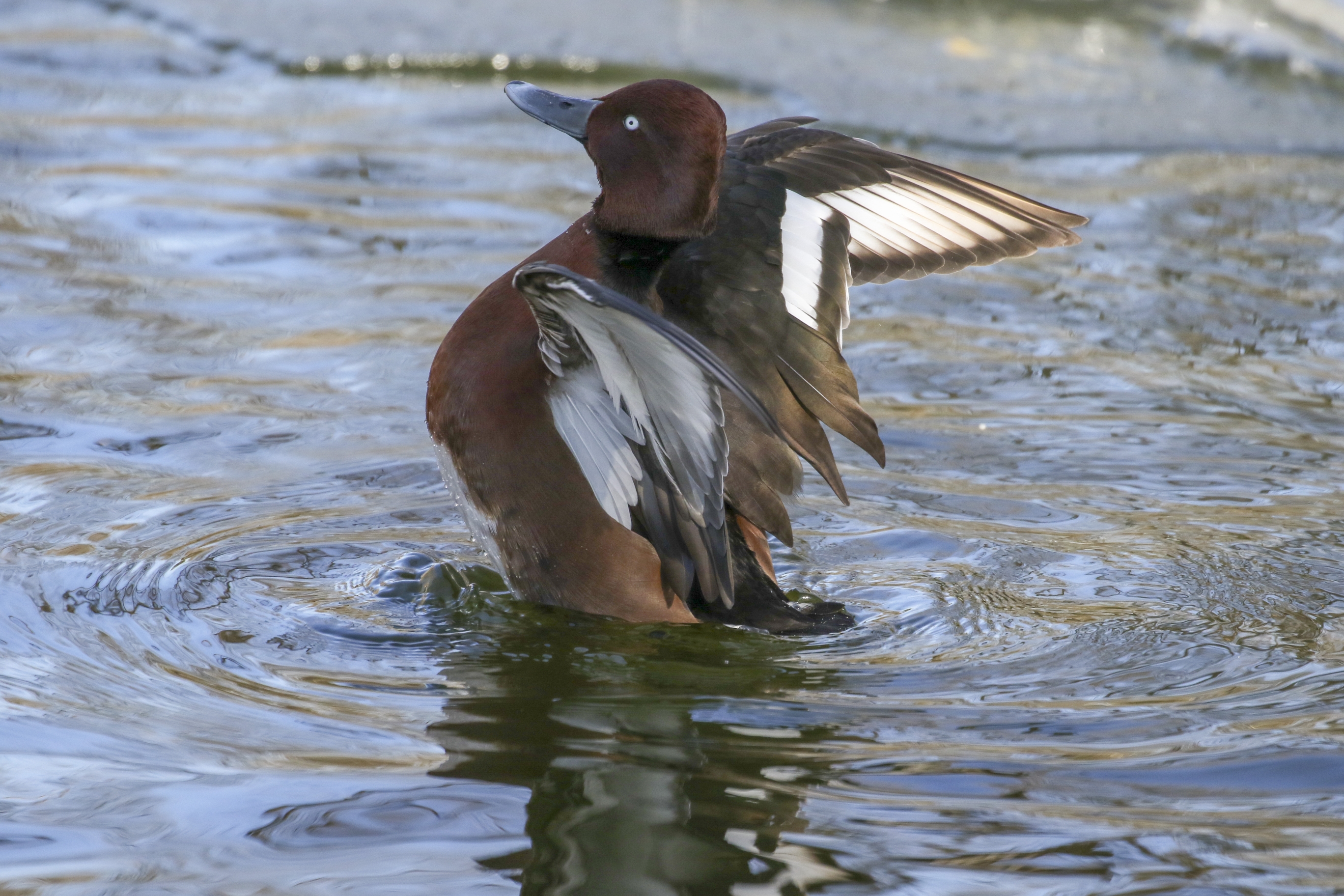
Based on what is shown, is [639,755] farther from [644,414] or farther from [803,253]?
[803,253]

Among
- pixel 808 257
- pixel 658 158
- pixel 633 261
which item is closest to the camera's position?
pixel 658 158

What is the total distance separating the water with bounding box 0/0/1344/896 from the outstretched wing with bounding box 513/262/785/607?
29 centimetres

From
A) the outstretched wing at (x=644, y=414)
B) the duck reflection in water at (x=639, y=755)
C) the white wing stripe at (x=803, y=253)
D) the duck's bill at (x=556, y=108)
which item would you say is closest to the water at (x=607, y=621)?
the duck reflection in water at (x=639, y=755)

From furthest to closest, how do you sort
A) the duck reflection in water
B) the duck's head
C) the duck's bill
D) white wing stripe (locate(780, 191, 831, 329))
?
white wing stripe (locate(780, 191, 831, 329)) < the duck's bill < the duck's head < the duck reflection in water

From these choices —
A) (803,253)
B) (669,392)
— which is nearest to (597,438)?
→ (669,392)

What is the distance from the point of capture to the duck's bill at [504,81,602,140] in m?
3.74

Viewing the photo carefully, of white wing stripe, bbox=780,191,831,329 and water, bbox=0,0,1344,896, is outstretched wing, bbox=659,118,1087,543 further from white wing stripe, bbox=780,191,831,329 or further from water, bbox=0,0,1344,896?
water, bbox=0,0,1344,896

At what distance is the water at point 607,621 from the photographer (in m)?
2.75

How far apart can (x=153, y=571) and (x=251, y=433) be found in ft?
3.39

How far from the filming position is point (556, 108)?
12.4ft

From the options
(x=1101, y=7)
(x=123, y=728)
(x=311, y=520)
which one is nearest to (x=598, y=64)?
(x=1101, y=7)

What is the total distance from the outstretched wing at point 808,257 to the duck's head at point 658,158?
9.8 inches

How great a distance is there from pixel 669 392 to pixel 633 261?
1.73 feet

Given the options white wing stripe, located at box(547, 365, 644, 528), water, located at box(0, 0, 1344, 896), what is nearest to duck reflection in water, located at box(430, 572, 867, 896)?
water, located at box(0, 0, 1344, 896)
